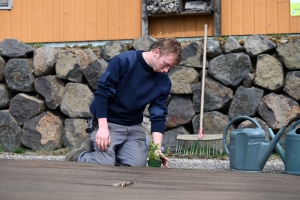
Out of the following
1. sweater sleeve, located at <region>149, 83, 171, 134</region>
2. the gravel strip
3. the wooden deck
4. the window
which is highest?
the window

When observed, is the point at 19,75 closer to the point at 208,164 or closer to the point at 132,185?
the point at 208,164

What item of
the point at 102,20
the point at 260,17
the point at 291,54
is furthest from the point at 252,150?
the point at 102,20

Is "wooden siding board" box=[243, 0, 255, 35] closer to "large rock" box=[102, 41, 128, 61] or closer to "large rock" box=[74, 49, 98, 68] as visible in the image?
"large rock" box=[102, 41, 128, 61]

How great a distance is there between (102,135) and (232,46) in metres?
3.03

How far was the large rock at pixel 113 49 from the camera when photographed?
611cm

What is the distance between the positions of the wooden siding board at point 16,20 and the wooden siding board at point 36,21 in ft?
0.63

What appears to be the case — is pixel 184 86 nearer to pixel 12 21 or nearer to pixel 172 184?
pixel 12 21

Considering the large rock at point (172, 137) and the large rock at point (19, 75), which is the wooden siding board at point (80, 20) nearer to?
the large rock at point (19, 75)

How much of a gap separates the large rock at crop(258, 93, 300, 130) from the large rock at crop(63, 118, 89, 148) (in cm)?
195

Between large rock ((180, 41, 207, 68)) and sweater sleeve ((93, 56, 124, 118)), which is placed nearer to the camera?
sweater sleeve ((93, 56, 124, 118))

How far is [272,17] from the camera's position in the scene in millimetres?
6801

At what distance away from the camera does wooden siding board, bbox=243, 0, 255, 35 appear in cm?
690

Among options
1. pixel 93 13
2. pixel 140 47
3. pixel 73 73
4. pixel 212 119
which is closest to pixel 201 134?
pixel 212 119

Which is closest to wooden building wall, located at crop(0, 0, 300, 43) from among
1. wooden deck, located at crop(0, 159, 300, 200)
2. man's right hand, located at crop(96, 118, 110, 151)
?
man's right hand, located at crop(96, 118, 110, 151)
